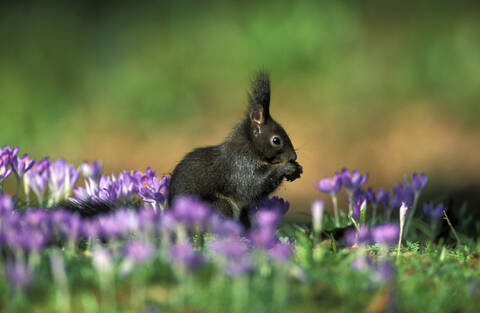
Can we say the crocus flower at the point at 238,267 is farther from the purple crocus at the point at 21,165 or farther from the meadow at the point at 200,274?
the purple crocus at the point at 21,165

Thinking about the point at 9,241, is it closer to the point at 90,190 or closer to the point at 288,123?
the point at 90,190

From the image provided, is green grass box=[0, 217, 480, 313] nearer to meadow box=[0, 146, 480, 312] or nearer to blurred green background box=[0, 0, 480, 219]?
meadow box=[0, 146, 480, 312]

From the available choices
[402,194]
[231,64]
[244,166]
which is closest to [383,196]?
[402,194]

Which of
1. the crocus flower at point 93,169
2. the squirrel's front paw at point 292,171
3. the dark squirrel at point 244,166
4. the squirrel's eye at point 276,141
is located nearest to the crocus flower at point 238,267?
the dark squirrel at point 244,166

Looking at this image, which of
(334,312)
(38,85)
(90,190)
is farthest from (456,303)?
(38,85)

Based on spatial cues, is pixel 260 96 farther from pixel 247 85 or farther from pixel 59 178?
pixel 247 85

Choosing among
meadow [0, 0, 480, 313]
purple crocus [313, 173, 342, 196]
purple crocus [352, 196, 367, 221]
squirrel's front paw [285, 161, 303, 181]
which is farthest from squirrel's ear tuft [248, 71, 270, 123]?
meadow [0, 0, 480, 313]
